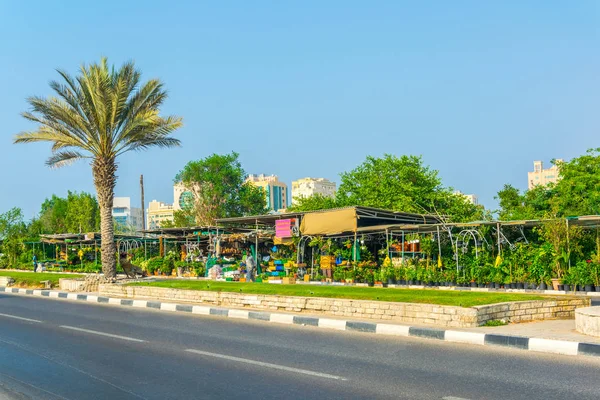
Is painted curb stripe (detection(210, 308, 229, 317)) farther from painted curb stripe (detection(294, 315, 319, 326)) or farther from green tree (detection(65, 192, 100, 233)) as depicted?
green tree (detection(65, 192, 100, 233))

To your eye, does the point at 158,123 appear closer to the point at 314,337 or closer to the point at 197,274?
the point at 197,274

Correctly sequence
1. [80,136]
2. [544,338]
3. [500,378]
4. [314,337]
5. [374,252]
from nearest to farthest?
[500,378], [544,338], [314,337], [80,136], [374,252]

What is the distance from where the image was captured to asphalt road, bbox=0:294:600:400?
6738 millimetres

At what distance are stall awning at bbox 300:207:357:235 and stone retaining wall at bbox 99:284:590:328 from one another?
314 inches

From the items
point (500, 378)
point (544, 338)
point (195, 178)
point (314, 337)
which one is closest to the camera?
point (500, 378)

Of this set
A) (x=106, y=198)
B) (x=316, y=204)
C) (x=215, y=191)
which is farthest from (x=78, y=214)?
(x=106, y=198)

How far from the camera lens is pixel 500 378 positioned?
23.7ft

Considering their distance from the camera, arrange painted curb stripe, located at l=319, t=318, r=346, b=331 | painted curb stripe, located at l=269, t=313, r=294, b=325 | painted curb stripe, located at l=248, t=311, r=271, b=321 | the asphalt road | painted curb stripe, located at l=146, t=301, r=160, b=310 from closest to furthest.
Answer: the asphalt road < painted curb stripe, located at l=319, t=318, r=346, b=331 < painted curb stripe, located at l=269, t=313, r=294, b=325 < painted curb stripe, located at l=248, t=311, r=271, b=321 < painted curb stripe, located at l=146, t=301, r=160, b=310

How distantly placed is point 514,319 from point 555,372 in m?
Answer: 4.23

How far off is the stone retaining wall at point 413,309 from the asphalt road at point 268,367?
1.10 meters

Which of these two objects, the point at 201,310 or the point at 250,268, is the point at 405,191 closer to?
the point at 250,268

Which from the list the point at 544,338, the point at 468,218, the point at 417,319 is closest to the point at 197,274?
the point at 468,218

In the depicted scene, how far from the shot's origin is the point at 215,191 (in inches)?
2621

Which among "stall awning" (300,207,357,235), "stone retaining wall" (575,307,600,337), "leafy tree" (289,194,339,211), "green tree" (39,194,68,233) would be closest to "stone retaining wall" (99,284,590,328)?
"stone retaining wall" (575,307,600,337)
